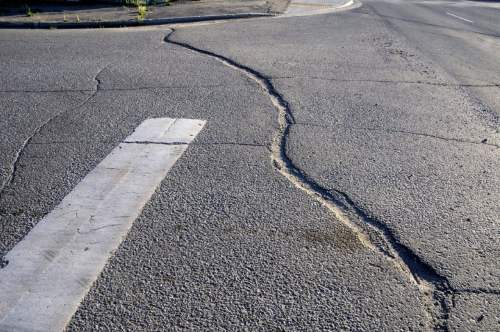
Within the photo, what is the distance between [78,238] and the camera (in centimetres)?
379

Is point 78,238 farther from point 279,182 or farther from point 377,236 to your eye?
point 377,236

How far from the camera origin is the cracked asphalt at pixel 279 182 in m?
3.19

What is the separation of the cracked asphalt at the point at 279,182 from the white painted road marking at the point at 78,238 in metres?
0.10

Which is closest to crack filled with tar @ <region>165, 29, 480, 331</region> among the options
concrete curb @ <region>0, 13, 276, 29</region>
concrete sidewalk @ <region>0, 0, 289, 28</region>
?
concrete curb @ <region>0, 13, 276, 29</region>

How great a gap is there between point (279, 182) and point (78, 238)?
1661 millimetres

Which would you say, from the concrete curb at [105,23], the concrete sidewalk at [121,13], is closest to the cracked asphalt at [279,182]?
the concrete curb at [105,23]

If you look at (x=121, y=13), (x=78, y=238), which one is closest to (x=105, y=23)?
(x=121, y=13)

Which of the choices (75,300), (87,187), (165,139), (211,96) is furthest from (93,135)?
(75,300)

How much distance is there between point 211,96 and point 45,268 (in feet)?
12.7

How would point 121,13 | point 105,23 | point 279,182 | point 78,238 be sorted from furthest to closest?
point 121,13 → point 105,23 → point 279,182 → point 78,238

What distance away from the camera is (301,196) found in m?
4.41

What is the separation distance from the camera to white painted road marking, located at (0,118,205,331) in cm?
310

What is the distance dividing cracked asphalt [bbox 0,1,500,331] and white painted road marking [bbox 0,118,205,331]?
10 cm

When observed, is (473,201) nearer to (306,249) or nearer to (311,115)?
(306,249)
